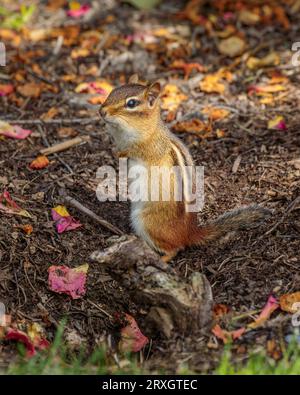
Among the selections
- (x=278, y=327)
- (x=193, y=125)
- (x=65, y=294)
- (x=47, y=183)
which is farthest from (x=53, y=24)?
(x=278, y=327)

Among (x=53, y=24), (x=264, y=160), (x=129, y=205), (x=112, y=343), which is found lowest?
(x=112, y=343)

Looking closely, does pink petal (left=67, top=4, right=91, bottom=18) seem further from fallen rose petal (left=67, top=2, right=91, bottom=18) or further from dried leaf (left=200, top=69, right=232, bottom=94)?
dried leaf (left=200, top=69, right=232, bottom=94)

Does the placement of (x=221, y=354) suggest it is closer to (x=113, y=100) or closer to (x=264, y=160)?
(x=113, y=100)

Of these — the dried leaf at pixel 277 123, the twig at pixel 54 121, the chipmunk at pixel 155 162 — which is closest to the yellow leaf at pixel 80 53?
the twig at pixel 54 121

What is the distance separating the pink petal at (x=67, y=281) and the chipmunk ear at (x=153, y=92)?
1.19 m

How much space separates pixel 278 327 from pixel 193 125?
2.55m

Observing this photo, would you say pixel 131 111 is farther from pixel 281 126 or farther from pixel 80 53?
pixel 80 53

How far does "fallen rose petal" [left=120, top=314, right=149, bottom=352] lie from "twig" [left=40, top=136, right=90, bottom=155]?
1911 mm

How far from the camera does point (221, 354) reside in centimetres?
368

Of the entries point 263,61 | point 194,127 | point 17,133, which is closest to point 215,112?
point 194,127

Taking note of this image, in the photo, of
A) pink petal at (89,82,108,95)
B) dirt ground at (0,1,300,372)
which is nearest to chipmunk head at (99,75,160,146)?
dirt ground at (0,1,300,372)

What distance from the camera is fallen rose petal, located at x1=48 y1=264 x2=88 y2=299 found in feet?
14.2

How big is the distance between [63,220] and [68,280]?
22.0 inches
